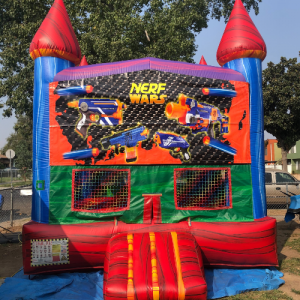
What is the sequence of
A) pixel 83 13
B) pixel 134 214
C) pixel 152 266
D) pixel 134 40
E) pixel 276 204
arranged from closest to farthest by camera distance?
pixel 152 266, pixel 134 214, pixel 276 204, pixel 134 40, pixel 83 13

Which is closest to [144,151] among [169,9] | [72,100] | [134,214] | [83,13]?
[134,214]

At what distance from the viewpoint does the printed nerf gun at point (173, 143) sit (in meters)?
5.88

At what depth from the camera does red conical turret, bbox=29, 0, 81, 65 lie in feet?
19.6

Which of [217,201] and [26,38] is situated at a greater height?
[26,38]

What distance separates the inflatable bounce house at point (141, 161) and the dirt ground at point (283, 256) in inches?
21.8

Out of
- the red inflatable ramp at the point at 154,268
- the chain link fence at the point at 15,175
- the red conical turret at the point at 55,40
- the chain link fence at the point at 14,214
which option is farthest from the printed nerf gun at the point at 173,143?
the chain link fence at the point at 15,175

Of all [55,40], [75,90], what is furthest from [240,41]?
[55,40]

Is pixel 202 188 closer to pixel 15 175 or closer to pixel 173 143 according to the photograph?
pixel 173 143

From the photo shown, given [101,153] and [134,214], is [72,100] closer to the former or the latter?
[101,153]

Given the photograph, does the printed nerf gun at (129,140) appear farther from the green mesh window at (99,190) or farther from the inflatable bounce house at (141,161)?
the green mesh window at (99,190)

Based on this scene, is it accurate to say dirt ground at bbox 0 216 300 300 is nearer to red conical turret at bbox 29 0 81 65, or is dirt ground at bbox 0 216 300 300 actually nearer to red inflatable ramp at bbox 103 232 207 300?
red inflatable ramp at bbox 103 232 207 300

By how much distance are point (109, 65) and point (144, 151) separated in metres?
1.83

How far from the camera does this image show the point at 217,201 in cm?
601

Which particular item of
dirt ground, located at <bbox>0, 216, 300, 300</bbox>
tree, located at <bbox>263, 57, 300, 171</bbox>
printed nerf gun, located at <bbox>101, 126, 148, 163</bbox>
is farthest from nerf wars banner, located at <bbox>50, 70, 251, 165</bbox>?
tree, located at <bbox>263, 57, 300, 171</bbox>
